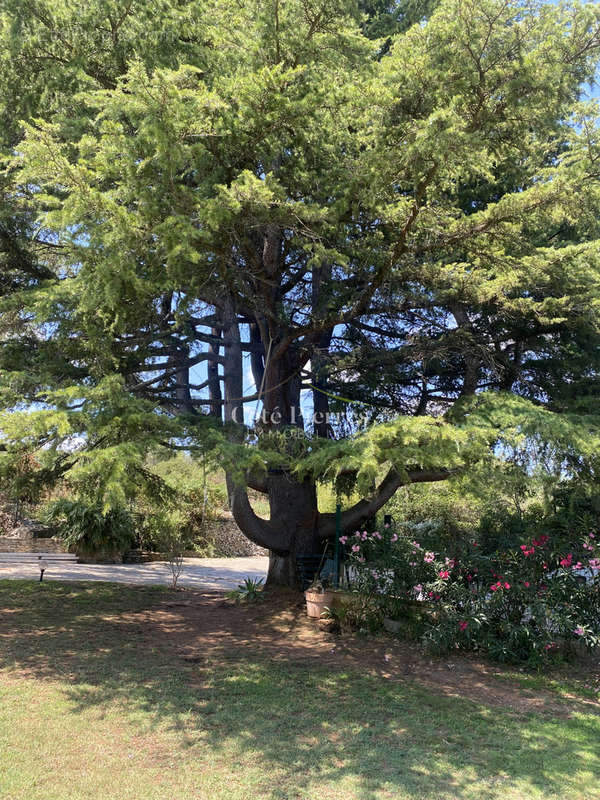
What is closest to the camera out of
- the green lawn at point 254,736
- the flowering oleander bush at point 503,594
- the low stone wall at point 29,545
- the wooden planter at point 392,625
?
the green lawn at point 254,736

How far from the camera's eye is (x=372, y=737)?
4.92m

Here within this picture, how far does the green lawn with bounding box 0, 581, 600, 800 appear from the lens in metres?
4.00

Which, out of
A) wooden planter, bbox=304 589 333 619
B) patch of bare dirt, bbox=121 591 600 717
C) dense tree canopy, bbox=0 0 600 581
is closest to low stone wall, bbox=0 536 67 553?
patch of bare dirt, bbox=121 591 600 717

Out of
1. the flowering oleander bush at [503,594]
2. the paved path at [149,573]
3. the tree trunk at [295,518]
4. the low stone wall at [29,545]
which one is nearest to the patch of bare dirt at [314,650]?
the flowering oleander bush at [503,594]

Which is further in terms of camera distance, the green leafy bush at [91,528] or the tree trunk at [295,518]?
the green leafy bush at [91,528]

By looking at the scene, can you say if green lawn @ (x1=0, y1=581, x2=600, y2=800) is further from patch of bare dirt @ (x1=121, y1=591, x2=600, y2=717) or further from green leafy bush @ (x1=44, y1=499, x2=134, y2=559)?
green leafy bush @ (x1=44, y1=499, x2=134, y2=559)

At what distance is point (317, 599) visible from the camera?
8.97 meters

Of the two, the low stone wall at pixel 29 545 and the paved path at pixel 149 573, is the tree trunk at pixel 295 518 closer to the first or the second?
the paved path at pixel 149 573

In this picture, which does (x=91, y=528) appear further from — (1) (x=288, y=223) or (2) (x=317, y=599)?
(1) (x=288, y=223)

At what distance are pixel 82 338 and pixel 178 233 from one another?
108 inches

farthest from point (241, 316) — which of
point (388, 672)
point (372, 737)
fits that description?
point (372, 737)

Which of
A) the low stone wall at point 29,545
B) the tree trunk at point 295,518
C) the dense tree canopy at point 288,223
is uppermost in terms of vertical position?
the dense tree canopy at point 288,223

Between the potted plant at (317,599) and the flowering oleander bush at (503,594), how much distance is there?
1050 millimetres

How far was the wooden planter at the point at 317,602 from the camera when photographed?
350 inches
